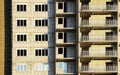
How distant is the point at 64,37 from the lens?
264ft

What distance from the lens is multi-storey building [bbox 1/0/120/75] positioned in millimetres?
78688

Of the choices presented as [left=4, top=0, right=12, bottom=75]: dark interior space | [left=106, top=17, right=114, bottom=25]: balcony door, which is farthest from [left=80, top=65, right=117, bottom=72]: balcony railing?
[left=4, top=0, right=12, bottom=75]: dark interior space

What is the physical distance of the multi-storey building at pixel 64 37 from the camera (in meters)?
78.7

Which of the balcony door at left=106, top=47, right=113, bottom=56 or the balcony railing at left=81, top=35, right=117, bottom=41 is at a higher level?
the balcony railing at left=81, top=35, right=117, bottom=41

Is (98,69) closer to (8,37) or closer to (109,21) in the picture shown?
(109,21)

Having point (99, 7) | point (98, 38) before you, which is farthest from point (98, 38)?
point (99, 7)

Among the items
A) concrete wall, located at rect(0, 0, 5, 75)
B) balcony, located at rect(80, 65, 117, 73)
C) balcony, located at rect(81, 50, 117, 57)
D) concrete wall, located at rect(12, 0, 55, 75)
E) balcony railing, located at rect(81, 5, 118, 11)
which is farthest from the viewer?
concrete wall, located at rect(0, 0, 5, 75)

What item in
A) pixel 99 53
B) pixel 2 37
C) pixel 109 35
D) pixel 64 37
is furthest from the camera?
pixel 2 37

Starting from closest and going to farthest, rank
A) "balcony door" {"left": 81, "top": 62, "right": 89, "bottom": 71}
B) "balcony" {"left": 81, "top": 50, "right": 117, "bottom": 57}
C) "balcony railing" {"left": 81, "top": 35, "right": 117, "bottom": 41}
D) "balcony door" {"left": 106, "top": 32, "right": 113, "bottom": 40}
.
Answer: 1. "balcony door" {"left": 81, "top": 62, "right": 89, "bottom": 71}
2. "balcony" {"left": 81, "top": 50, "right": 117, "bottom": 57}
3. "balcony railing" {"left": 81, "top": 35, "right": 117, "bottom": 41}
4. "balcony door" {"left": 106, "top": 32, "right": 113, "bottom": 40}

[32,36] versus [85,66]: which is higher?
[32,36]

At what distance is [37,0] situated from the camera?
81625 mm

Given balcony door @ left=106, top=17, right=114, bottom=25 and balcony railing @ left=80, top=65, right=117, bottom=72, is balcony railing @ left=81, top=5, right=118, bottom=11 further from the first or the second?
balcony railing @ left=80, top=65, right=117, bottom=72

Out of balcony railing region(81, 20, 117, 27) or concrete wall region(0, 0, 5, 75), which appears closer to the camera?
balcony railing region(81, 20, 117, 27)

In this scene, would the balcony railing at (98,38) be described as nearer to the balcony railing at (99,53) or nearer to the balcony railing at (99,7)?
the balcony railing at (99,53)
